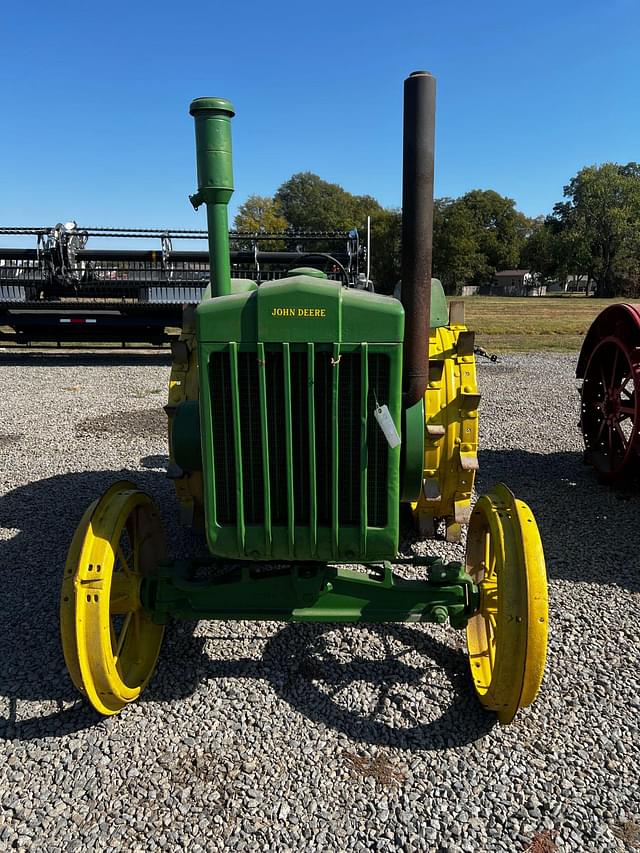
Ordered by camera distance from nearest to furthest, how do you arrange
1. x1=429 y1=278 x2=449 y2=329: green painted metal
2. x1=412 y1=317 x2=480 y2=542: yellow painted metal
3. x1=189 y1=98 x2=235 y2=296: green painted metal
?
x1=189 y1=98 x2=235 y2=296: green painted metal → x1=412 y1=317 x2=480 y2=542: yellow painted metal → x1=429 y1=278 x2=449 y2=329: green painted metal

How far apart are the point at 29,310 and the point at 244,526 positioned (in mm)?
11381

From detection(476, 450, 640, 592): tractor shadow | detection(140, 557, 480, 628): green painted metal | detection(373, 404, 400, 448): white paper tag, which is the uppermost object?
detection(373, 404, 400, 448): white paper tag

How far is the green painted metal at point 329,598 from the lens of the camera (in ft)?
8.58

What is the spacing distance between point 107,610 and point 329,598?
91cm

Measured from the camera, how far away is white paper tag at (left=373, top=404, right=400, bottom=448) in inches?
88.1

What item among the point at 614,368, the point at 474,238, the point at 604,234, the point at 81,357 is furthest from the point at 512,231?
the point at 614,368

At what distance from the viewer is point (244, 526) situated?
241 cm

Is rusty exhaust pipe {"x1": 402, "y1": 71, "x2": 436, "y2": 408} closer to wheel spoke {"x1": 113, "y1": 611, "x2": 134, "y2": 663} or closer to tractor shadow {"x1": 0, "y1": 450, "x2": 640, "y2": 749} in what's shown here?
tractor shadow {"x1": 0, "y1": 450, "x2": 640, "y2": 749}

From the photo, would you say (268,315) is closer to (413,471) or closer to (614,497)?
(413,471)

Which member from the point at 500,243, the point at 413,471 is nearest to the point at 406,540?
the point at 413,471

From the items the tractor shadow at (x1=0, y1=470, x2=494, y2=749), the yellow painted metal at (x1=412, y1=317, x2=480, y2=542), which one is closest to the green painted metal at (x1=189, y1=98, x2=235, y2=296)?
the yellow painted metal at (x1=412, y1=317, x2=480, y2=542)

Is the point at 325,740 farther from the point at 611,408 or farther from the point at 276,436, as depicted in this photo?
the point at 611,408

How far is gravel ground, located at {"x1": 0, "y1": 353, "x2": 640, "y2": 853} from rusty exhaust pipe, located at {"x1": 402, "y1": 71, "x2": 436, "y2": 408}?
1409mm

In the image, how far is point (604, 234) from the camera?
5512 centimetres
